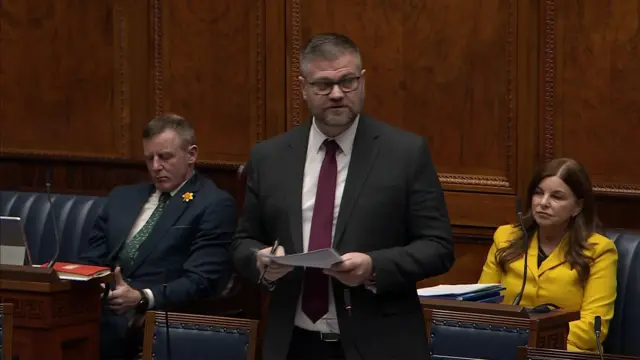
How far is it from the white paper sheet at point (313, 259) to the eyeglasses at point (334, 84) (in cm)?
45

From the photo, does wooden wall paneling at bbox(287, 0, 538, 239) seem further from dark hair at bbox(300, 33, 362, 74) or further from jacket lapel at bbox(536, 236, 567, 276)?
dark hair at bbox(300, 33, 362, 74)

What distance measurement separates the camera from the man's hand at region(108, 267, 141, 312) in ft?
15.8

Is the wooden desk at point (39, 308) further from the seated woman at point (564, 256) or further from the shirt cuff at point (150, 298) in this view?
the seated woman at point (564, 256)

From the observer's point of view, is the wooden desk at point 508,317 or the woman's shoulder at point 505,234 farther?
the woman's shoulder at point 505,234

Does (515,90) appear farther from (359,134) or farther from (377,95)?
(359,134)

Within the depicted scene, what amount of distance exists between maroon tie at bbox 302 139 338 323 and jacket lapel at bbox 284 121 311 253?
36 mm

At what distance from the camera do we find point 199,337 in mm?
4176

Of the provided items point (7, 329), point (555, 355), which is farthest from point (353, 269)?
point (7, 329)

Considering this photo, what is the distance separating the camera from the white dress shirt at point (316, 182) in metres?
3.21

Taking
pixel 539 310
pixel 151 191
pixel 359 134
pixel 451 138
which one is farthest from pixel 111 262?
pixel 359 134

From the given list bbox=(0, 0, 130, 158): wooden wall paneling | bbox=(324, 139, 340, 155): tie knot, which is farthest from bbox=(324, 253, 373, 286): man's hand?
bbox=(0, 0, 130, 158): wooden wall paneling

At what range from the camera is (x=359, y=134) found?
10.8ft

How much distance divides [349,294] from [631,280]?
6.02 feet

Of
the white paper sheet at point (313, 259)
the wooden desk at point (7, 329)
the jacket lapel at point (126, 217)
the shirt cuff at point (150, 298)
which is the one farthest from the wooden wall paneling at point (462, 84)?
the white paper sheet at point (313, 259)
